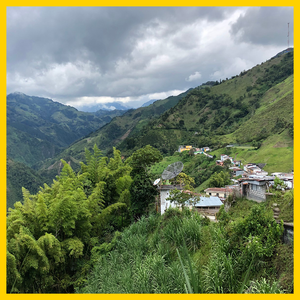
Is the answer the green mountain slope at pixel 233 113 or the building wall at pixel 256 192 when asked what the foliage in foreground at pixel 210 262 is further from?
the green mountain slope at pixel 233 113

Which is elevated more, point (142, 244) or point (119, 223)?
point (142, 244)

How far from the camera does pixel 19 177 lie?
7900cm

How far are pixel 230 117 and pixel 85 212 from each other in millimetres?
→ 76720

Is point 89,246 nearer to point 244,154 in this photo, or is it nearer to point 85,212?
point 85,212

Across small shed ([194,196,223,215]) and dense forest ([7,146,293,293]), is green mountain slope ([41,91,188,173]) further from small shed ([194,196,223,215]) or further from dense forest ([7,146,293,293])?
dense forest ([7,146,293,293])

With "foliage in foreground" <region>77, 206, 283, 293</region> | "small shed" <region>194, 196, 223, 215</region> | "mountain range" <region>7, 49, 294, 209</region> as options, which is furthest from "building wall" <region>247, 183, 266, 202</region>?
"mountain range" <region>7, 49, 294, 209</region>

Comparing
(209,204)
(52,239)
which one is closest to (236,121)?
(209,204)

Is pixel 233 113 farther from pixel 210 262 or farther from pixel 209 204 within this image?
→ pixel 210 262

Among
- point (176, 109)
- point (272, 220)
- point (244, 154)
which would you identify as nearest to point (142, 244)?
point (272, 220)

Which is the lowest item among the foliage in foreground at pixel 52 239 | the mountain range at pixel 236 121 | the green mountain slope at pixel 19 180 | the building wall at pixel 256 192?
the green mountain slope at pixel 19 180

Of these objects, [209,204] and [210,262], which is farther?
[209,204]

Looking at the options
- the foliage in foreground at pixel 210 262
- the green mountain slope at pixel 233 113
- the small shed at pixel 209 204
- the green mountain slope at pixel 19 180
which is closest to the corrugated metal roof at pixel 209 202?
the small shed at pixel 209 204

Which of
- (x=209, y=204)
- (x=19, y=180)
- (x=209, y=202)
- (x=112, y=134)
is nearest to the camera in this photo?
(x=209, y=204)

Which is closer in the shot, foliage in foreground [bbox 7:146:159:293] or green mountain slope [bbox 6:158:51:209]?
foliage in foreground [bbox 7:146:159:293]
